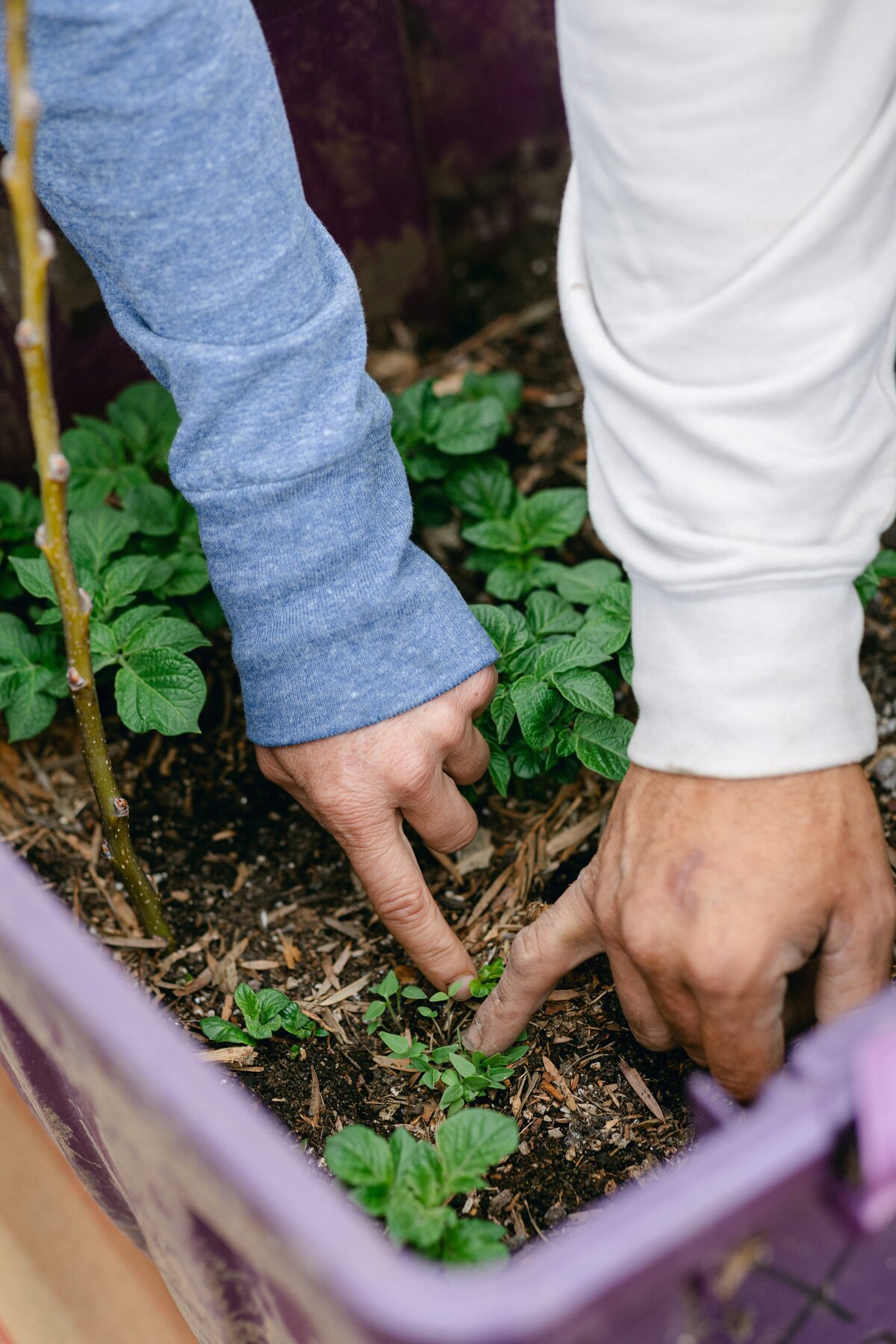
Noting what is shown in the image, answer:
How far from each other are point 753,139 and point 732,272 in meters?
0.09

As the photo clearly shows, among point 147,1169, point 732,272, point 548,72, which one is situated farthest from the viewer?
point 548,72

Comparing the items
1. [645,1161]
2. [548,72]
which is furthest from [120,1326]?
[548,72]

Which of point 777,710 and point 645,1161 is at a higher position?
point 777,710

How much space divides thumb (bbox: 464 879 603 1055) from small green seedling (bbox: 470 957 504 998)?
3 centimetres

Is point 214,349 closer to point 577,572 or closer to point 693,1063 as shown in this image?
point 577,572

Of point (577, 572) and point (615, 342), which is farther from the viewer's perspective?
point (577, 572)

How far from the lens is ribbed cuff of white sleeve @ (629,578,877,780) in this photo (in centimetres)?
85

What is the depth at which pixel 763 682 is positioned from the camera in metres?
0.85

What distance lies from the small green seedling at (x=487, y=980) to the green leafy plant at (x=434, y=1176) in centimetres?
25

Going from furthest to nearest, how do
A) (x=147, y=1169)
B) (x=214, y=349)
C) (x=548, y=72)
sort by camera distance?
(x=548, y=72)
(x=214, y=349)
(x=147, y=1169)

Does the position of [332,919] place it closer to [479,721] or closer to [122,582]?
[479,721]

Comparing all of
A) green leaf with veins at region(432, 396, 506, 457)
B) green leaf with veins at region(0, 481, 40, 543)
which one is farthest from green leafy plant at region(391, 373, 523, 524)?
green leaf with veins at region(0, 481, 40, 543)

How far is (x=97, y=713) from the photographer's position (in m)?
1.02

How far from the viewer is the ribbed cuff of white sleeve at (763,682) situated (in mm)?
845
